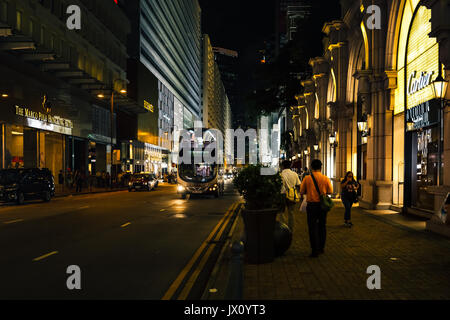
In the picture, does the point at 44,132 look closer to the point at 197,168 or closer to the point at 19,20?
the point at 19,20

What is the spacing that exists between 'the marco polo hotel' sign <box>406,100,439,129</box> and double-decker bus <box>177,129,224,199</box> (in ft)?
51.0

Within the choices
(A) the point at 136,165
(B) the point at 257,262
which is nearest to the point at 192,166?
(B) the point at 257,262

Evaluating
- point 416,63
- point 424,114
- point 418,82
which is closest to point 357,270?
point 424,114

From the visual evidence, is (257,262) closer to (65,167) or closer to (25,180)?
(25,180)

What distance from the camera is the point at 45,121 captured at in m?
36.4

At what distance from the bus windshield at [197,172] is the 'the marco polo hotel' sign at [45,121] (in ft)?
45.2

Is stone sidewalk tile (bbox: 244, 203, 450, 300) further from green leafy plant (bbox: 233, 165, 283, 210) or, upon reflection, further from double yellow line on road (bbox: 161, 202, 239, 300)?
green leafy plant (bbox: 233, 165, 283, 210)

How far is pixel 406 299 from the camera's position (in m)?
5.79

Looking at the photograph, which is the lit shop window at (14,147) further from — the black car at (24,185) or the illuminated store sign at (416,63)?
the illuminated store sign at (416,63)

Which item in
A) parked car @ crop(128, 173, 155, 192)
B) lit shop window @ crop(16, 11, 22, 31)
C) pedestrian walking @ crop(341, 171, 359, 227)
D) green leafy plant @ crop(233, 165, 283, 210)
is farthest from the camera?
parked car @ crop(128, 173, 155, 192)

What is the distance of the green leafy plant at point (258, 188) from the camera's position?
812 cm

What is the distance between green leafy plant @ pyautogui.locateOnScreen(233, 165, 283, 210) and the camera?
812 cm

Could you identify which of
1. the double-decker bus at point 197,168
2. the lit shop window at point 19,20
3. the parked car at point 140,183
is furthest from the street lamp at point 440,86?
the parked car at point 140,183

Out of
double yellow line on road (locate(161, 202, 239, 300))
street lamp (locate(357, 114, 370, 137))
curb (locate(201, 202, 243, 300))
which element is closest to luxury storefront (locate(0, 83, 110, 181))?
street lamp (locate(357, 114, 370, 137))
